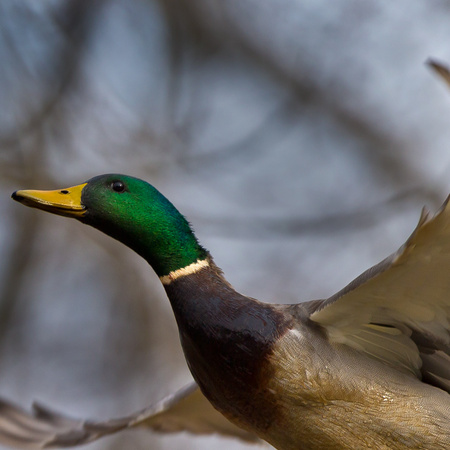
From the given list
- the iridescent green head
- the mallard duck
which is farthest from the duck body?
the iridescent green head

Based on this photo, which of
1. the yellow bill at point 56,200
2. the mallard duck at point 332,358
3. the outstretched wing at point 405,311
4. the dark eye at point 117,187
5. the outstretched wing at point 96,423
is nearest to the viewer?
the outstretched wing at point 405,311

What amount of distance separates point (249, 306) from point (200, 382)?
1.03 ft

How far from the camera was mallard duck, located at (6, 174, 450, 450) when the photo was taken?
230cm

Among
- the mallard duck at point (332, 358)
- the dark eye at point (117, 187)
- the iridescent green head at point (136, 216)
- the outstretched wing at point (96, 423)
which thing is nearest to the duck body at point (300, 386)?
the mallard duck at point (332, 358)

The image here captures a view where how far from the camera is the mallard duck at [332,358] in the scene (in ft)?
7.56

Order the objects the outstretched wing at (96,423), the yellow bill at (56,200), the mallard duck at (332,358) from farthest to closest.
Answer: the outstretched wing at (96,423) < the yellow bill at (56,200) < the mallard duck at (332,358)

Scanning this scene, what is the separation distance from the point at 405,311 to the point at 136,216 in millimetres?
1003

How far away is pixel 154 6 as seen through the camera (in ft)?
19.0

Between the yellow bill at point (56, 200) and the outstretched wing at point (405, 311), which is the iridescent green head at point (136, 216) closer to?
the yellow bill at point (56, 200)

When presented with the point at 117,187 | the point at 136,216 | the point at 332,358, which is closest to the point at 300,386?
the point at 332,358

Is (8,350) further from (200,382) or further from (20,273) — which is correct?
(200,382)

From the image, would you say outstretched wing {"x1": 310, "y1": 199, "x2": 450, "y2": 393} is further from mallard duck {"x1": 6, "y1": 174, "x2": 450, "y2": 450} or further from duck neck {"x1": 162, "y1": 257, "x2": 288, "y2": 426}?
duck neck {"x1": 162, "y1": 257, "x2": 288, "y2": 426}

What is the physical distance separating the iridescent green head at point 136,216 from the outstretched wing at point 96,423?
0.86 metres

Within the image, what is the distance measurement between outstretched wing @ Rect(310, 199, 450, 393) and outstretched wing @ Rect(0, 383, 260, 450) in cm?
109
